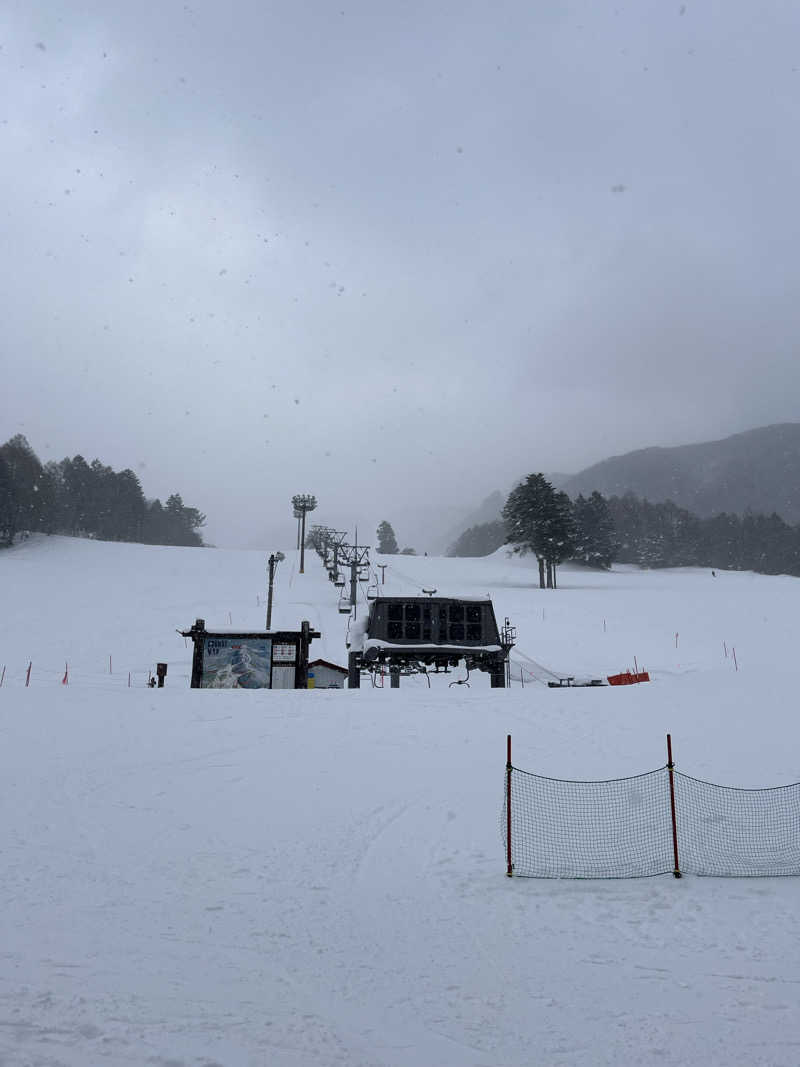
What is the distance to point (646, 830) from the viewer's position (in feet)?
35.7

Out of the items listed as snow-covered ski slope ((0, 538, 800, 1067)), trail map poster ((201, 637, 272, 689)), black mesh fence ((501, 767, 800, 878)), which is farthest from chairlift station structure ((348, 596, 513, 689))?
black mesh fence ((501, 767, 800, 878))

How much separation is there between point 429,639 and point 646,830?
2192cm

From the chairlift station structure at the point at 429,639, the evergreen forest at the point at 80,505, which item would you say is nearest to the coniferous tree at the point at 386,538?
the evergreen forest at the point at 80,505

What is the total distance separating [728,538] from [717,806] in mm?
125015

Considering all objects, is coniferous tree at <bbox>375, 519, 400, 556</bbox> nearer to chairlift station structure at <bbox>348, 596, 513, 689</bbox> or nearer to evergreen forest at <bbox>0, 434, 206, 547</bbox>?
evergreen forest at <bbox>0, 434, 206, 547</bbox>

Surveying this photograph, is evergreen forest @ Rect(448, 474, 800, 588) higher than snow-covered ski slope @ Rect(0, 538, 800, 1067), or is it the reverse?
evergreen forest @ Rect(448, 474, 800, 588)

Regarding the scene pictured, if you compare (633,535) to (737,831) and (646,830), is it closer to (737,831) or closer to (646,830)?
(737,831)

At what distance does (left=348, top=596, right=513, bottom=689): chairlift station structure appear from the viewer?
31422 mm

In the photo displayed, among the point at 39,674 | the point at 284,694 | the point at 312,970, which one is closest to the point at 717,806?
the point at 312,970

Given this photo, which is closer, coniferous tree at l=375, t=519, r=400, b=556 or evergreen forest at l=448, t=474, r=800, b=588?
evergreen forest at l=448, t=474, r=800, b=588

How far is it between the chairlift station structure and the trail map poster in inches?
186

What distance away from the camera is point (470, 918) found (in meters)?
7.87

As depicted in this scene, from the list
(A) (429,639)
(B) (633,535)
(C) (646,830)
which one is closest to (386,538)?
(B) (633,535)

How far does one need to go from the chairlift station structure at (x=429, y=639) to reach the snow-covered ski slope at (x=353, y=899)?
9.08 metres
